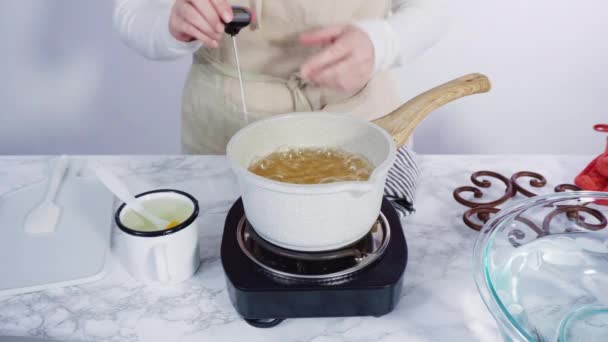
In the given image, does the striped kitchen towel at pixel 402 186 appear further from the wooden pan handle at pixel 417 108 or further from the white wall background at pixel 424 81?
the white wall background at pixel 424 81

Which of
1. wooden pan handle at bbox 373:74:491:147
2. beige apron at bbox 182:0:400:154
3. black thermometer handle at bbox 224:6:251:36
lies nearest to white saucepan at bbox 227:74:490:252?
wooden pan handle at bbox 373:74:491:147

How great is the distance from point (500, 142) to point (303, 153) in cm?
146

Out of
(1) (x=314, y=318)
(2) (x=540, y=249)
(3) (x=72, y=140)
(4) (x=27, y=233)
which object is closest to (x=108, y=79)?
(3) (x=72, y=140)

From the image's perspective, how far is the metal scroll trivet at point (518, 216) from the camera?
2.55 feet

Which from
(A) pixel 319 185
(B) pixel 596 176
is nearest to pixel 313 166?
(A) pixel 319 185

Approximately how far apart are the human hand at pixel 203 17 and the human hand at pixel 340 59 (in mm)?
138

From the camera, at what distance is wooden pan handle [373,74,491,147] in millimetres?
857

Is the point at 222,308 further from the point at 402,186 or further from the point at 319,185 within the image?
the point at 402,186

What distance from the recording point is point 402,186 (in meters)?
0.92

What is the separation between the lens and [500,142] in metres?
2.10

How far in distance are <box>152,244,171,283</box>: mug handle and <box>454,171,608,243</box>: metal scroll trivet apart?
0.46 m

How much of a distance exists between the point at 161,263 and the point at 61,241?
21 cm

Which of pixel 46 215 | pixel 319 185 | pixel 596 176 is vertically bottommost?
pixel 46 215

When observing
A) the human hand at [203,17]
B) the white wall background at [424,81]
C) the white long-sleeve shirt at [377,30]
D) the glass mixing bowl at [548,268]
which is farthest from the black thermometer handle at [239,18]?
the white wall background at [424,81]
